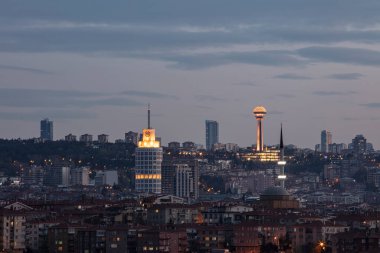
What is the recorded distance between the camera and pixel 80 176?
165 meters

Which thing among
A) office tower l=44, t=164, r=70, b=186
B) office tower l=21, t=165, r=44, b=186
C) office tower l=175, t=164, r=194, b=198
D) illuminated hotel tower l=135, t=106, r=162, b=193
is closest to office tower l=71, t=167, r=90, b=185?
office tower l=44, t=164, r=70, b=186

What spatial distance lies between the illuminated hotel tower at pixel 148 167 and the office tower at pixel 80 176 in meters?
15.5

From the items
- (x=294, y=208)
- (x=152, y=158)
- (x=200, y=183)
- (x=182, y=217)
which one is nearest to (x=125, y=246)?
(x=182, y=217)

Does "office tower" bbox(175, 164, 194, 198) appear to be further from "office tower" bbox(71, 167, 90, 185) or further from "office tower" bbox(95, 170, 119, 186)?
"office tower" bbox(71, 167, 90, 185)

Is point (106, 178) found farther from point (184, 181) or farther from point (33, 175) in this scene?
point (184, 181)

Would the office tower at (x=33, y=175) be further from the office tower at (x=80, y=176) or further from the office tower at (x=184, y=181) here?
the office tower at (x=184, y=181)

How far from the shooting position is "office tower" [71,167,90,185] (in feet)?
536

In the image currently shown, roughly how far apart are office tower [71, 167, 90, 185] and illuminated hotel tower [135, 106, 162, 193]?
608 inches

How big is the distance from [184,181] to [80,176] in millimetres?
17352

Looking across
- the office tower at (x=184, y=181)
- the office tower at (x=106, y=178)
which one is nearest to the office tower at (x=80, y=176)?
the office tower at (x=106, y=178)

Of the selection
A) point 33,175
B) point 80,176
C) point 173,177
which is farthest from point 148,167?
point 33,175

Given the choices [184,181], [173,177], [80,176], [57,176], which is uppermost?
[57,176]

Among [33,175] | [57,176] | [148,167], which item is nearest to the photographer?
[148,167]

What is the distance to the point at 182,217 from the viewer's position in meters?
87.3
